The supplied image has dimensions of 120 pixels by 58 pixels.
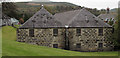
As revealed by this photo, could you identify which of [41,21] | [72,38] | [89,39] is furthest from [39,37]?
[89,39]

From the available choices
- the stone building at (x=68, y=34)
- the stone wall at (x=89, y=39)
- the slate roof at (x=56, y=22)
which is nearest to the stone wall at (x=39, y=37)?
the stone building at (x=68, y=34)

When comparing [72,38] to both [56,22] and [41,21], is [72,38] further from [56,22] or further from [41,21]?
[41,21]

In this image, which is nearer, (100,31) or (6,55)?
(6,55)

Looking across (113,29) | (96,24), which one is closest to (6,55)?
(96,24)

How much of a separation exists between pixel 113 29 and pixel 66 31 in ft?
25.5

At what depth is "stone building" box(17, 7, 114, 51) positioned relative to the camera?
82.2 feet

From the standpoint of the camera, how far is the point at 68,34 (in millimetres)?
25625

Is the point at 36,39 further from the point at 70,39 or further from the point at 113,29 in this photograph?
the point at 113,29

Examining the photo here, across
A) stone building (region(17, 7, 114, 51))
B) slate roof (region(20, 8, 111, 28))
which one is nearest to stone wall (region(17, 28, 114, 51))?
stone building (region(17, 7, 114, 51))

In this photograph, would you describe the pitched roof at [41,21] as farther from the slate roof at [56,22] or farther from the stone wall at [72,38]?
the stone wall at [72,38]

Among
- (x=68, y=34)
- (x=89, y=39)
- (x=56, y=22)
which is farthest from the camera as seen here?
(x=56, y=22)

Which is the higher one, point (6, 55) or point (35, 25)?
point (35, 25)

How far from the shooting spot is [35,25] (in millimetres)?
25312

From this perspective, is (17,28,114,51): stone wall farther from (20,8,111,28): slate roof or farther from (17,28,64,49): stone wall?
(20,8,111,28): slate roof
